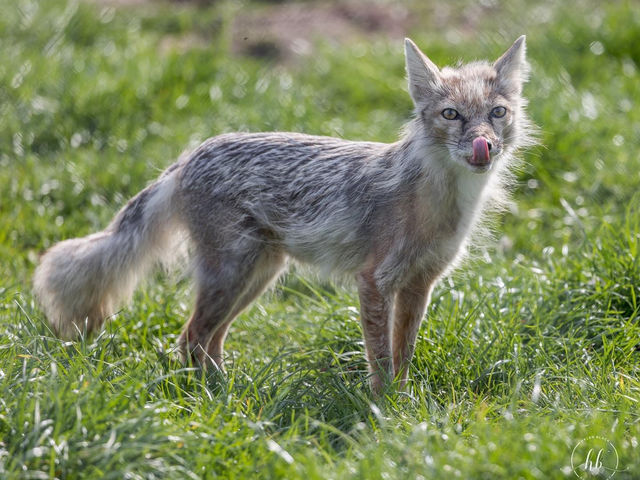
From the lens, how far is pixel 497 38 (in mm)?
8664

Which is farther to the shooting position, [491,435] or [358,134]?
[358,134]

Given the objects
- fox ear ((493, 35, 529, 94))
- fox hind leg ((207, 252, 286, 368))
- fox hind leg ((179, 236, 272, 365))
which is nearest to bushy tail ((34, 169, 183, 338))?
fox hind leg ((179, 236, 272, 365))

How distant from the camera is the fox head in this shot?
3.82 metres

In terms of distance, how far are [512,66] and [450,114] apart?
0.55 meters

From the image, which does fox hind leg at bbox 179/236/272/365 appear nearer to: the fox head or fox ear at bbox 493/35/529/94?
the fox head

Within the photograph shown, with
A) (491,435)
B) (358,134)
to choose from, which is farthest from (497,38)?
(491,435)

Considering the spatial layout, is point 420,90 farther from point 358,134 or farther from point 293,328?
point 358,134

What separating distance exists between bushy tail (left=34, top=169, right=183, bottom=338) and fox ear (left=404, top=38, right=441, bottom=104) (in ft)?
4.89

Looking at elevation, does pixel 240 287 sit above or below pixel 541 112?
below

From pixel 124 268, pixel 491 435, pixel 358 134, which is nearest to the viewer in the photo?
pixel 491 435

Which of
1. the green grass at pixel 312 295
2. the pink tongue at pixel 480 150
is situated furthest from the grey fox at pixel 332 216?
the green grass at pixel 312 295

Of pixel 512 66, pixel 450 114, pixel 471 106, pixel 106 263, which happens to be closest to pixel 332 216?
pixel 450 114

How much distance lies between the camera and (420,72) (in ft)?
13.5

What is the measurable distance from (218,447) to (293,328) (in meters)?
1.64
